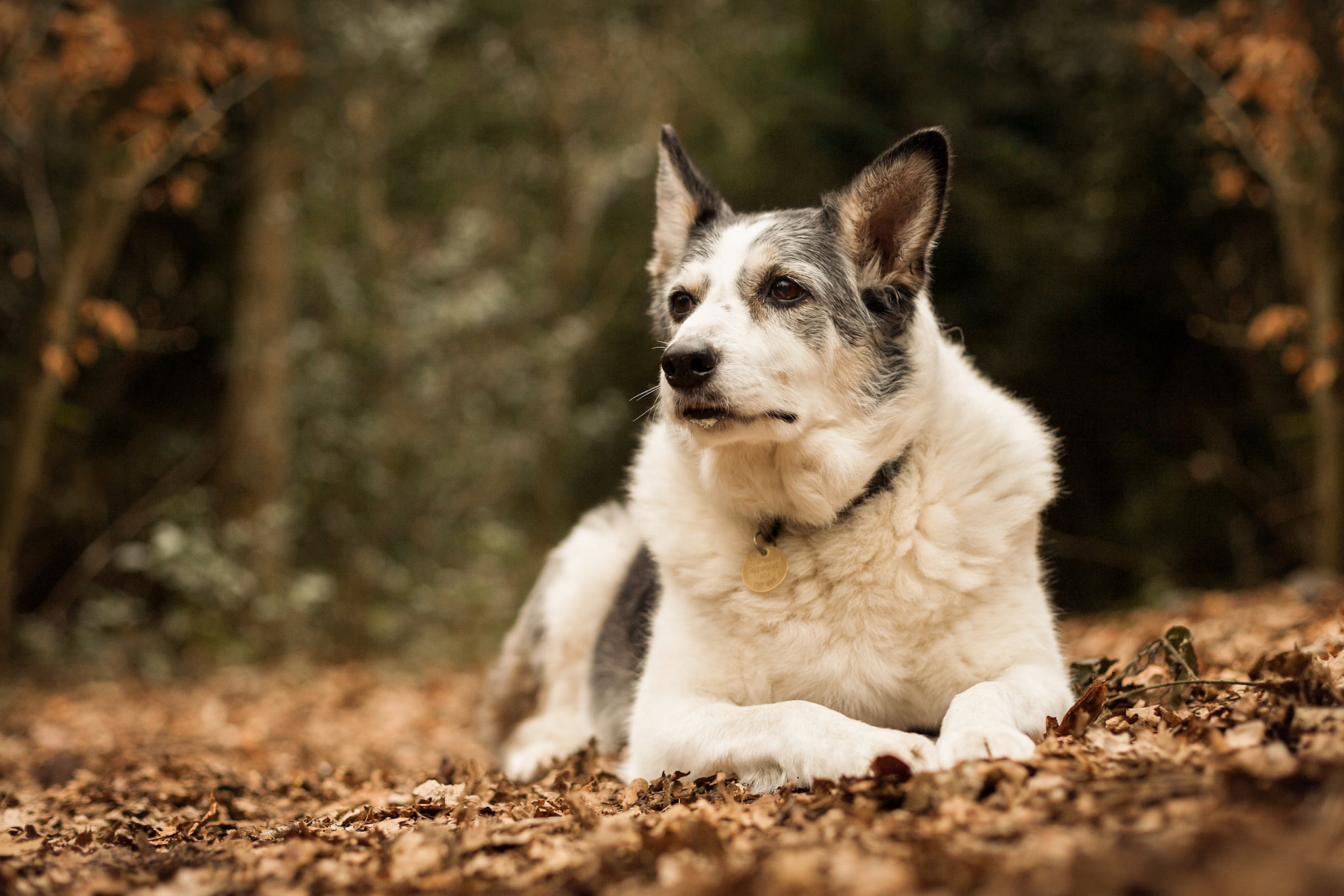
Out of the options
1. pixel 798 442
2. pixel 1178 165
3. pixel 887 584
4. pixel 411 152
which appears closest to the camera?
pixel 887 584

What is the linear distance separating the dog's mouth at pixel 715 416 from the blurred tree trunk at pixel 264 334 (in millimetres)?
7525

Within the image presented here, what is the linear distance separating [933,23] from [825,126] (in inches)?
68.2

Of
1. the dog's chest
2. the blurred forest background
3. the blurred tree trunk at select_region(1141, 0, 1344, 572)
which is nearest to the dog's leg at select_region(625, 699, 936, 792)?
the dog's chest

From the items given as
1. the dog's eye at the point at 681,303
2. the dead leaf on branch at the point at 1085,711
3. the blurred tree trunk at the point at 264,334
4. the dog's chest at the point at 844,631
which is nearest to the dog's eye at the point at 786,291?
the dog's eye at the point at 681,303

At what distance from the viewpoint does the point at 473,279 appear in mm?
12914

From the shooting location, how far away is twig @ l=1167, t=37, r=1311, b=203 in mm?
8633

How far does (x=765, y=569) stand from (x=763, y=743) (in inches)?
26.6

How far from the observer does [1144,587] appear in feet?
36.1

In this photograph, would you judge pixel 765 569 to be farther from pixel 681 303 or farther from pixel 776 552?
pixel 681 303

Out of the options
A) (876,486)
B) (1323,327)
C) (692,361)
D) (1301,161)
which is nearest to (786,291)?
Answer: (692,361)

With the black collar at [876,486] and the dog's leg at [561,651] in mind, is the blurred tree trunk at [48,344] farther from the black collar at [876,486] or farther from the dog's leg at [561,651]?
the black collar at [876,486]

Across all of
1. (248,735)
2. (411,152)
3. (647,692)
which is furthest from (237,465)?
(647,692)

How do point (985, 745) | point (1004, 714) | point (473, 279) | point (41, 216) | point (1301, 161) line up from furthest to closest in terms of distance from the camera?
point (473, 279) → point (1301, 161) → point (41, 216) → point (1004, 714) → point (985, 745)

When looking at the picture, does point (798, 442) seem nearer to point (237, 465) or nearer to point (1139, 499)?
point (237, 465)
